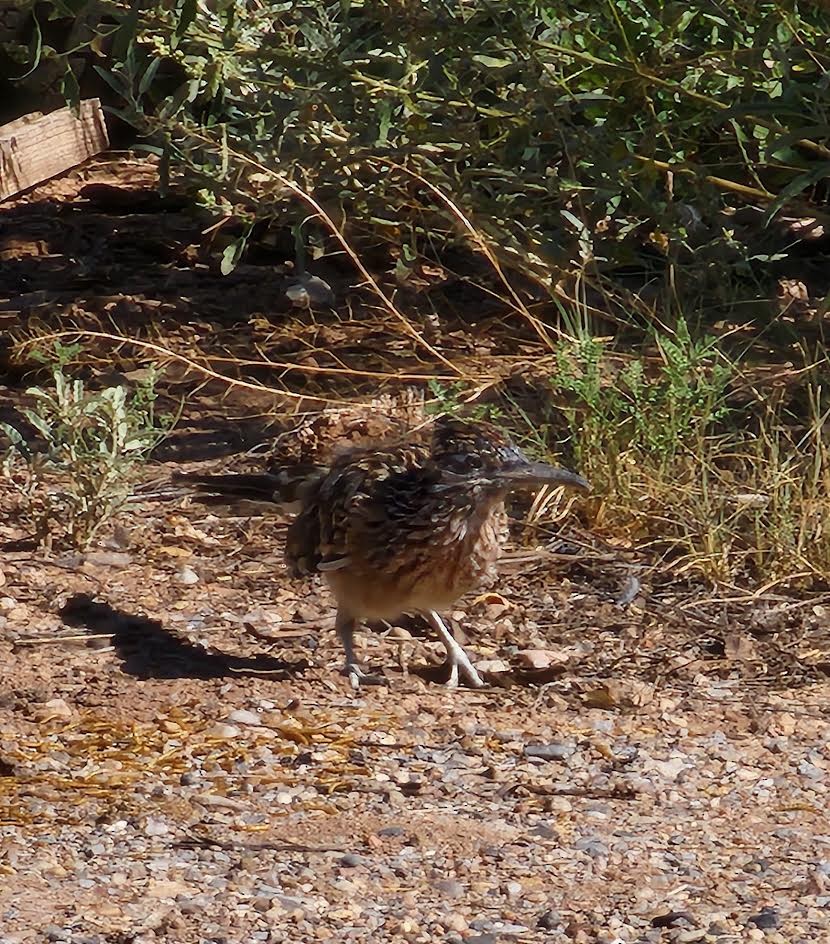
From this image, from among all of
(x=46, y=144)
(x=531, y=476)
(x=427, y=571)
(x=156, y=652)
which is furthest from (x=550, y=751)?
(x=46, y=144)

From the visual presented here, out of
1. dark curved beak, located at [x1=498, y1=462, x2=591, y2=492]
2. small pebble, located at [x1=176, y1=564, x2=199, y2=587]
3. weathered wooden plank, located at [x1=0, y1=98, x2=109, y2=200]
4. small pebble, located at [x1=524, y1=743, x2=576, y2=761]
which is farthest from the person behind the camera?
weathered wooden plank, located at [x1=0, y1=98, x2=109, y2=200]

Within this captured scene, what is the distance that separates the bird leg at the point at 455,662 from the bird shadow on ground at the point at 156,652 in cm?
48

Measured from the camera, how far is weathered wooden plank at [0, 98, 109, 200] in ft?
39.5

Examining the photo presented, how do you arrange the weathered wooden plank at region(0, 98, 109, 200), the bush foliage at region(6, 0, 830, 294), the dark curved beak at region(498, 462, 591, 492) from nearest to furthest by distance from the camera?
1. the dark curved beak at region(498, 462, 591, 492)
2. the bush foliage at region(6, 0, 830, 294)
3. the weathered wooden plank at region(0, 98, 109, 200)

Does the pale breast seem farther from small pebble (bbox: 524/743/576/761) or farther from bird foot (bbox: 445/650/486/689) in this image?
small pebble (bbox: 524/743/576/761)

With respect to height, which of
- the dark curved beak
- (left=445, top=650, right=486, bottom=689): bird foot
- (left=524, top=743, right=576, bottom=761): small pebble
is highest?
the dark curved beak

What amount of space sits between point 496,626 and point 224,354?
3.35 metres

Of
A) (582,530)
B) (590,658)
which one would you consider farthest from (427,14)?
(590,658)

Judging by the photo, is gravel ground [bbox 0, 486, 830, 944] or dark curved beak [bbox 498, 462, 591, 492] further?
Answer: dark curved beak [bbox 498, 462, 591, 492]

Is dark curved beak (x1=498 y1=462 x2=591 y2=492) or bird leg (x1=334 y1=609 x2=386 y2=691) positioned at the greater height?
dark curved beak (x1=498 y1=462 x2=591 y2=492)

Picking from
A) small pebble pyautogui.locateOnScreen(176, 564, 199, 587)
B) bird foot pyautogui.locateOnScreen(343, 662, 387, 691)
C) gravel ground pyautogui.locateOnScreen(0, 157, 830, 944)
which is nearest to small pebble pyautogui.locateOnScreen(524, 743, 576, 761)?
gravel ground pyautogui.locateOnScreen(0, 157, 830, 944)

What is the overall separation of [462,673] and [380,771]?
0.92 m

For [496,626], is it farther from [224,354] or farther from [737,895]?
[224,354]

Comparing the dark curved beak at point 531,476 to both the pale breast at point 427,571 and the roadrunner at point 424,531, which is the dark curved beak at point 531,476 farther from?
the pale breast at point 427,571
